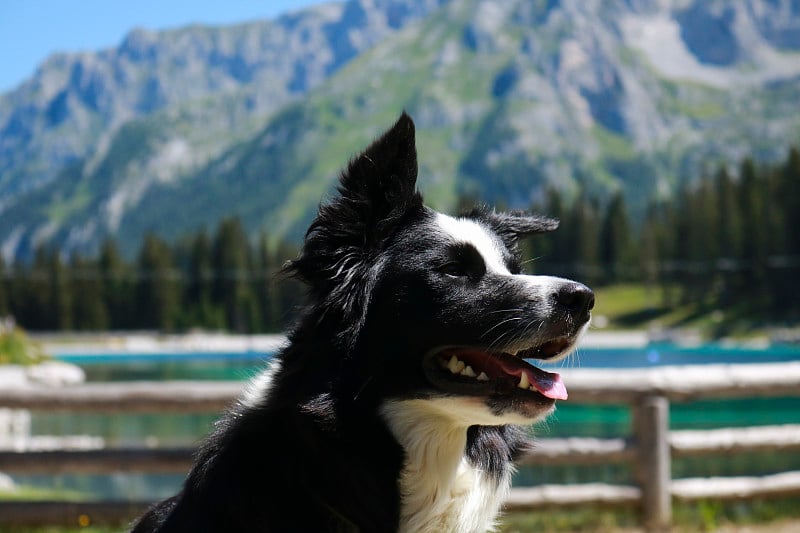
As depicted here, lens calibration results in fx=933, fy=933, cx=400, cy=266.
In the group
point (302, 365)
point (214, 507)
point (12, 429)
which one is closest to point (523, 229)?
point (302, 365)

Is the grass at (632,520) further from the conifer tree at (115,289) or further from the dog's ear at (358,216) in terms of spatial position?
the conifer tree at (115,289)

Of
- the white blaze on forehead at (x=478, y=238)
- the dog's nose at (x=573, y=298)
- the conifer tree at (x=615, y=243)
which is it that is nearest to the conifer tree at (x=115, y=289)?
the conifer tree at (x=615, y=243)

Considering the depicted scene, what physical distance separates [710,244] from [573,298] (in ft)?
261

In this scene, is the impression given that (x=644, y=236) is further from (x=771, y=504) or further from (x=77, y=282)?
(x=771, y=504)

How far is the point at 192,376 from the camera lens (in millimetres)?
42812

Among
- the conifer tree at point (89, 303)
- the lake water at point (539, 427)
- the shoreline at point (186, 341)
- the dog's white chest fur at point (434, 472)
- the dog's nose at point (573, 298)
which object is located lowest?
the shoreline at point (186, 341)

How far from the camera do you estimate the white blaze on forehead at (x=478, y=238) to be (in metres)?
2.99

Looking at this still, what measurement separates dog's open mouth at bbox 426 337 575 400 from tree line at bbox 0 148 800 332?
7477cm

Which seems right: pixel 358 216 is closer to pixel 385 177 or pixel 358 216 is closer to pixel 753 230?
pixel 385 177

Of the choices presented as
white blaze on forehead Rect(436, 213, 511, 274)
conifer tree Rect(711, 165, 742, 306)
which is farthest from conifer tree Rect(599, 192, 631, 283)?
white blaze on forehead Rect(436, 213, 511, 274)

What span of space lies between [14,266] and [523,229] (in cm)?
9246

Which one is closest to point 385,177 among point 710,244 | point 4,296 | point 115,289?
point 710,244

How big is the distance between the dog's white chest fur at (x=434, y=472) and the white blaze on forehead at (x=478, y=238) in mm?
496

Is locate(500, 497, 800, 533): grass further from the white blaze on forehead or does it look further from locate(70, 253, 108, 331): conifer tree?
locate(70, 253, 108, 331): conifer tree
